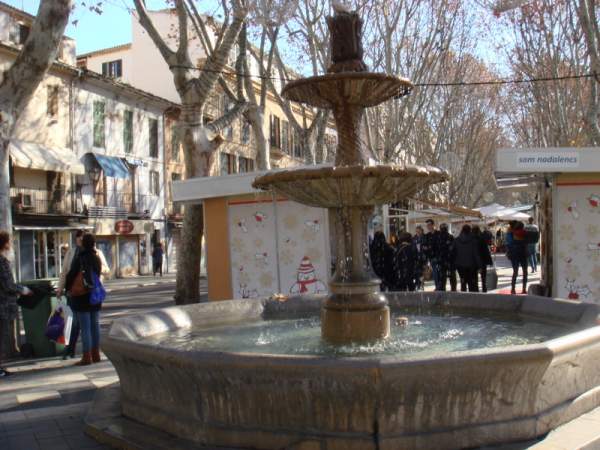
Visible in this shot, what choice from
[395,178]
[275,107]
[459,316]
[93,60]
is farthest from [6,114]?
[275,107]

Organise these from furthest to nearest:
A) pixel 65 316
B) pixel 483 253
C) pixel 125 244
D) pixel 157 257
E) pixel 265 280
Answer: pixel 125 244 < pixel 157 257 < pixel 483 253 < pixel 265 280 < pixel 65 316

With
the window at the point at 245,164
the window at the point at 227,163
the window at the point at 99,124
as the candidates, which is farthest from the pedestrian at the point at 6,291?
the window at the point at 245,164

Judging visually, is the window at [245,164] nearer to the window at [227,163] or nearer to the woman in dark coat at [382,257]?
the window at [227,163]

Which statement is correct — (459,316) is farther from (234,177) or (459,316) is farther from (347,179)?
(234,177)

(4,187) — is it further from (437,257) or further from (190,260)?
(437,257)

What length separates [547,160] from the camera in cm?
1095

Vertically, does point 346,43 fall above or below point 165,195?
below

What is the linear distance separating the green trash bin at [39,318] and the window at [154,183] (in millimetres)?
28739

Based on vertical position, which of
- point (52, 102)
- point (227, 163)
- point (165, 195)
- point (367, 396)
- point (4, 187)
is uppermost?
point (52, 102)

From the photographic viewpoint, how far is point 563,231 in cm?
1159

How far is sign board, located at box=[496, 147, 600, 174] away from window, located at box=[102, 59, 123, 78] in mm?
35255

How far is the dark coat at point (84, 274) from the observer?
8.13m

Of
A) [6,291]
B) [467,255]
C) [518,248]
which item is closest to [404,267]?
[467,255]

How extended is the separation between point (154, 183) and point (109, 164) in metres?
5.36
